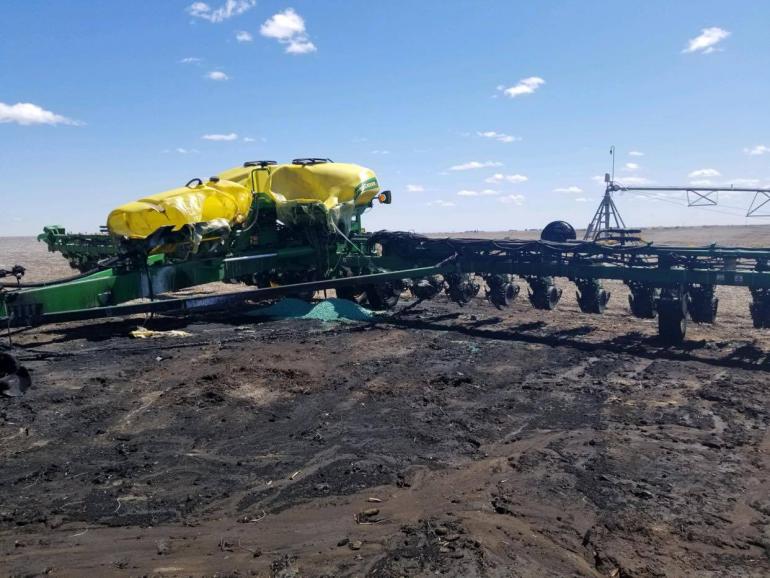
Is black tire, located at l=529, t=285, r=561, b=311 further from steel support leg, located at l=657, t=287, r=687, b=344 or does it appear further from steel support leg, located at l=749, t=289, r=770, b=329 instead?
steel support leg, located at l=749, t=289, r=770, b=329

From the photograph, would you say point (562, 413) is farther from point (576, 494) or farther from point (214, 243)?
Answer: point (214, 243)

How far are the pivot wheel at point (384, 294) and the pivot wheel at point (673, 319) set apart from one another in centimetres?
480

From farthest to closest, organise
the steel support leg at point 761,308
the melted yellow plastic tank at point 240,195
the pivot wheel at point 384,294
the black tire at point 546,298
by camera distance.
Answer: the pivot wheel at point 384,294
the black tire at point 546,298
the melted yellow plastic tank at point 240,195
the steel support leg at point 761,308

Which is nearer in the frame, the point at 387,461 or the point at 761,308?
the point at 387,461

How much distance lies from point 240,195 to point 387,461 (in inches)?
282

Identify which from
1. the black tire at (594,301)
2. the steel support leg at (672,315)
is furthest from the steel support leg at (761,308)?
the black tire at (594,301)

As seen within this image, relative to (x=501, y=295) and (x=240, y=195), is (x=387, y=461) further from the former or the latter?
(x=501, y=295)

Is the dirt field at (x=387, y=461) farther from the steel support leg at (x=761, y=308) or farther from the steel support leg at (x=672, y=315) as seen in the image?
the steel support leg at (x=761, y=308)

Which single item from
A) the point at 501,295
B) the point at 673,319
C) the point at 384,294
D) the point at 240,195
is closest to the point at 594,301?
the point at 501,295

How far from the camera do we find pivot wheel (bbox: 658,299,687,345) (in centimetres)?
860

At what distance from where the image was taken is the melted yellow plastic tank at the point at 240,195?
359 inches

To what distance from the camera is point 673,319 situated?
28.3 ft

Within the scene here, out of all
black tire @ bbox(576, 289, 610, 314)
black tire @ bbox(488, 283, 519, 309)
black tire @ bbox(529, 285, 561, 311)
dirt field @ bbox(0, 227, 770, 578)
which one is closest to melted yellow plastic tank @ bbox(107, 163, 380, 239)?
dirt field @ bbox(0, 227, 770, 578)

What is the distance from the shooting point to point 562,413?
5734 mm
